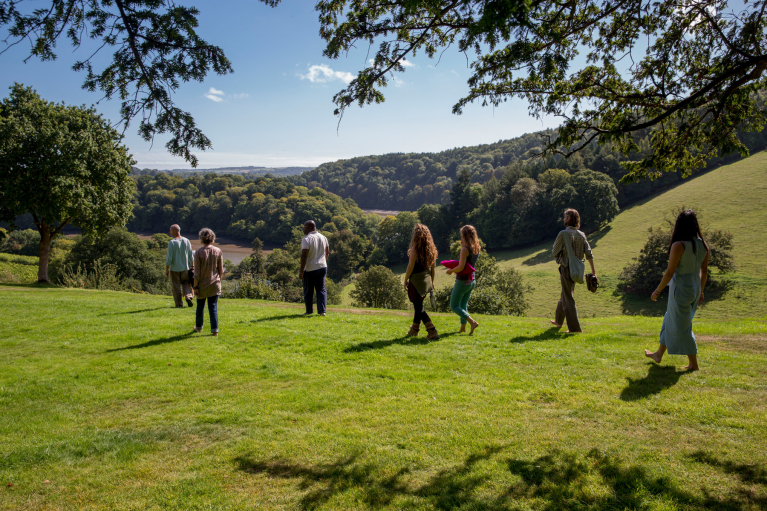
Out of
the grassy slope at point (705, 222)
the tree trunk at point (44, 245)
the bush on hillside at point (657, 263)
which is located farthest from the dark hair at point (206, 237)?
the bush on hillside at point (657, 263)

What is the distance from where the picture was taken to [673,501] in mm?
3236

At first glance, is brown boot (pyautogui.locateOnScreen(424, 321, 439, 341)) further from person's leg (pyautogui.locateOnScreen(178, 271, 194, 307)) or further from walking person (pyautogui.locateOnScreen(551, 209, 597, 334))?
person's leg (pyautogui.locateOnScreen(178, 271, 194, 307))

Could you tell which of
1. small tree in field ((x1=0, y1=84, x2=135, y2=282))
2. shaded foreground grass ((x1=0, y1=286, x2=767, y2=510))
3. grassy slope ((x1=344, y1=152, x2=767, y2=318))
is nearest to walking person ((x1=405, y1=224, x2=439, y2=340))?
shaded foreground grass ((x1=0, y1=286, x2=767, y2=510))

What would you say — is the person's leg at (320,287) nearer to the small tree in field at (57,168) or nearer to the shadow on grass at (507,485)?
the shadow on grass at (507,485)

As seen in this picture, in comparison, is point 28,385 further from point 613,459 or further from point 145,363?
point 613,459

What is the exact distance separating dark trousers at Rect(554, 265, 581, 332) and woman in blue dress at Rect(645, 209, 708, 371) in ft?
7.62

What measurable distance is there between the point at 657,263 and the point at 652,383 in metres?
49.7

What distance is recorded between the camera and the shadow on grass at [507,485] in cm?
328

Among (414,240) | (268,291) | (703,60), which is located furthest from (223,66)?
(268,291)

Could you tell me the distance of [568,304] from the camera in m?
8.77

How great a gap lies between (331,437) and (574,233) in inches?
258

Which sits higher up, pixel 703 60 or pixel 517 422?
pixel 703 60

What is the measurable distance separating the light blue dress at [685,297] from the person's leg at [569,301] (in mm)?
2332

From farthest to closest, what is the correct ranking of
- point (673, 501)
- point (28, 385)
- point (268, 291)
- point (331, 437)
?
point (268, 291) < point (28, 385) < point (331, 437) < point (673, 501)
